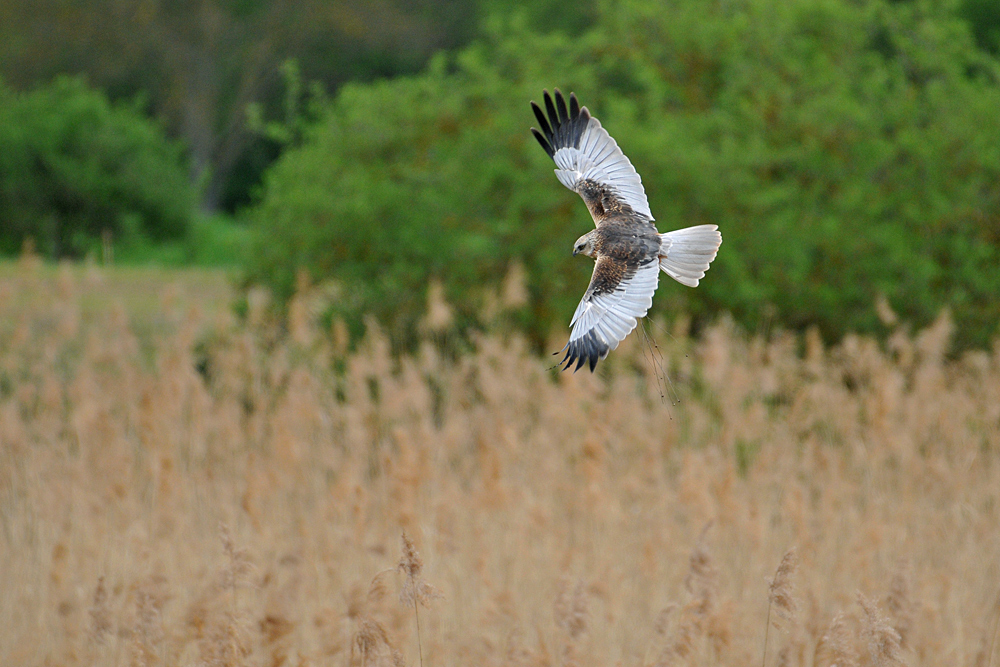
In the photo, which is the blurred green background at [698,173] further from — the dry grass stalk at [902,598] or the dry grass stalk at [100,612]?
the dry grass stalk at [100,612]

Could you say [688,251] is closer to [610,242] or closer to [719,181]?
[610,242]

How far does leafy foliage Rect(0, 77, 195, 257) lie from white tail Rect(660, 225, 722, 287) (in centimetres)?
1855

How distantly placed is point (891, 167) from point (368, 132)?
4.21 meters

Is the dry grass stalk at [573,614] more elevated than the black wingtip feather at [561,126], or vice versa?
the black wingtip feather at [561,126]

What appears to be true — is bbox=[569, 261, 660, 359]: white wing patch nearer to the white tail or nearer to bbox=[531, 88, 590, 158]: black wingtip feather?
the white tail

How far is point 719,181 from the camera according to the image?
27.0 ft

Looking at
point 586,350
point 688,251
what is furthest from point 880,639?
point 688,251

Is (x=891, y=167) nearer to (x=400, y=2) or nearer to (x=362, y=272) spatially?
(x=362, y=272)

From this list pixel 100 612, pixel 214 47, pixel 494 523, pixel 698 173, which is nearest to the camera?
pixel 100 612

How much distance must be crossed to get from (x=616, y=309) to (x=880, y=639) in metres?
0.98

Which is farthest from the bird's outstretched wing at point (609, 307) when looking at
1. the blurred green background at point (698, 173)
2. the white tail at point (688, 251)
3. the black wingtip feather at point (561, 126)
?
the blurred green background at point (698, 173)

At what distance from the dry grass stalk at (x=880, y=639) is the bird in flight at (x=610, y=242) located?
2.78 ft

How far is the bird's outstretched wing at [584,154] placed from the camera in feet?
10.3

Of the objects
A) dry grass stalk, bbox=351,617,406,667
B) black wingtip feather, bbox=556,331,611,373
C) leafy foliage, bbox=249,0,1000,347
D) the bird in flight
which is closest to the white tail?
the bird in flight
